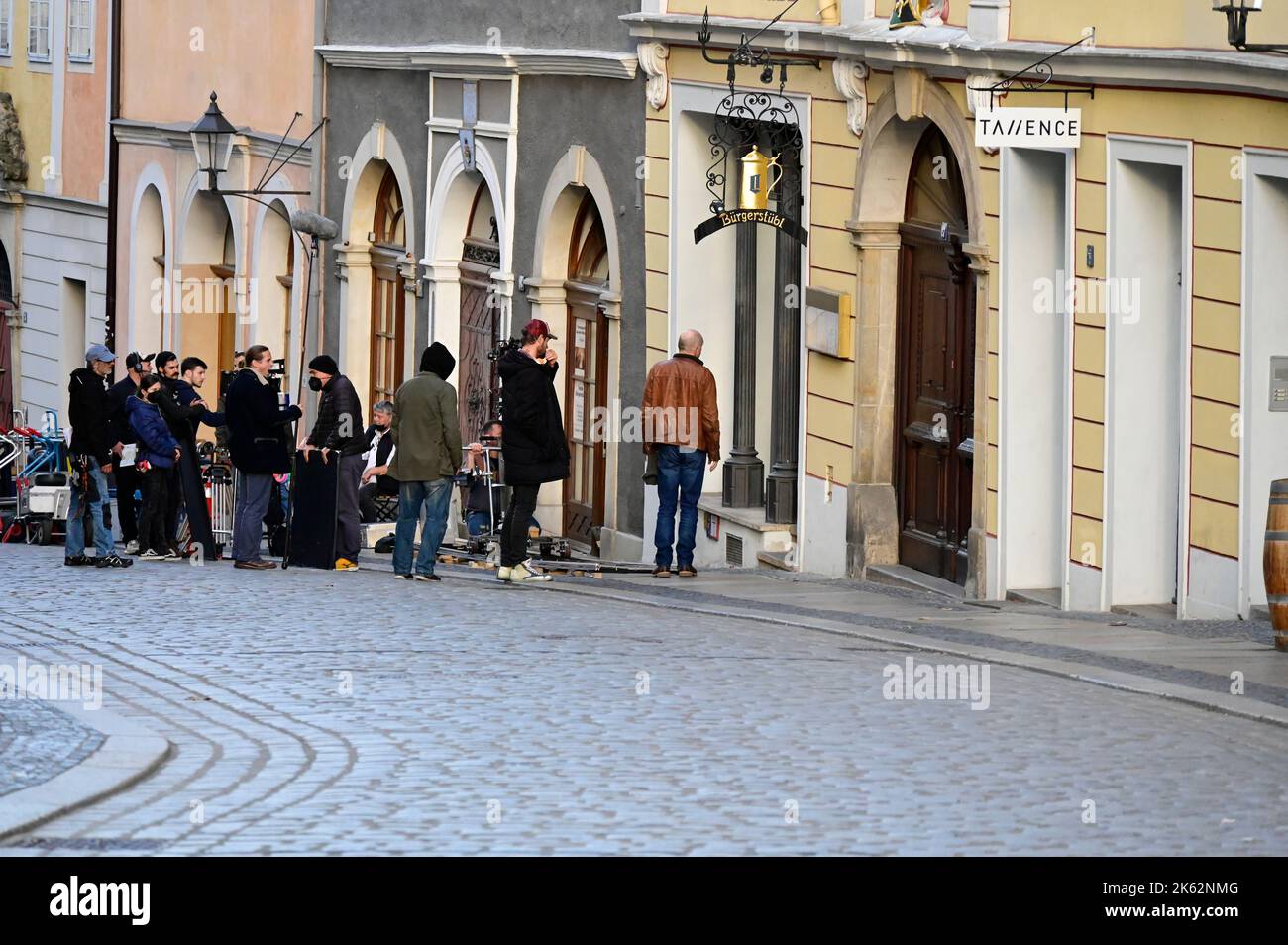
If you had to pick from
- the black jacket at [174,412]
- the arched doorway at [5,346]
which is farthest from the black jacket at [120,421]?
the arched doorway at [5,346]

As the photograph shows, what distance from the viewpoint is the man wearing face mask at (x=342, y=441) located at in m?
20.0

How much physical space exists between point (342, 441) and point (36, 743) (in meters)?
9.74

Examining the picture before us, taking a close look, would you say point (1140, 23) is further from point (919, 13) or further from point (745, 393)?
point (745, 393)

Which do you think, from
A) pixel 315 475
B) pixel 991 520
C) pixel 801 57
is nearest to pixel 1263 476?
pixel 991 520

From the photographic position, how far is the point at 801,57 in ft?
66.0

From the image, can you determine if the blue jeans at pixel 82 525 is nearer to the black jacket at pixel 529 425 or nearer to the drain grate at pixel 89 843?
the black jacket at pixel 529 425

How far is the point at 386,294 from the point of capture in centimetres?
2922

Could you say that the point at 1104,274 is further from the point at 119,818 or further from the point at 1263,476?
the point at 119,818

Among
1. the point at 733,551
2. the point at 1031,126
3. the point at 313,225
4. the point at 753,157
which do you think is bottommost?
the point at 733,551

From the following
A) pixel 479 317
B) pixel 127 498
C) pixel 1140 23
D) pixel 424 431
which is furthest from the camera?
pixel 479 317

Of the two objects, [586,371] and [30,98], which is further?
[30,98]

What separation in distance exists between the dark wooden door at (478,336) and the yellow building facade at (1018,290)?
411 cm

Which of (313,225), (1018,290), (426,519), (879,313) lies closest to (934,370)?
(879,313)

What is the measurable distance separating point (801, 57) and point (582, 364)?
538cm
